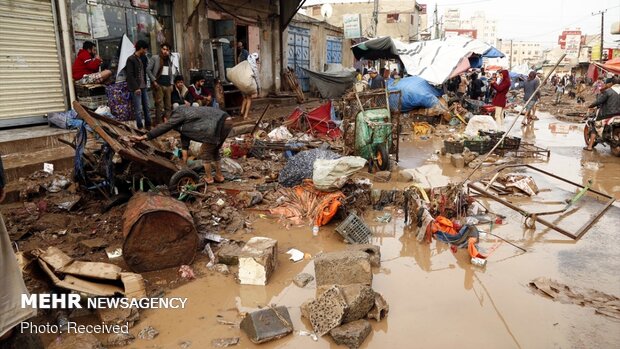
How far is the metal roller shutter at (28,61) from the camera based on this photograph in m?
7.60

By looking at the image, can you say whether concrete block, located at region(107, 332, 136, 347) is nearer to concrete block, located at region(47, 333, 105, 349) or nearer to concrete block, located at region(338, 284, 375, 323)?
concrete block, located at region(47, 333, 105, 349)

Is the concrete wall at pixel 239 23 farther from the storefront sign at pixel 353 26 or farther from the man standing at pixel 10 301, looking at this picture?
the man standing at pixel 10 301

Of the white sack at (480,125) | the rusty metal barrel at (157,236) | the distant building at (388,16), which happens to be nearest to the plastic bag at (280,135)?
the white sack at (480,125)

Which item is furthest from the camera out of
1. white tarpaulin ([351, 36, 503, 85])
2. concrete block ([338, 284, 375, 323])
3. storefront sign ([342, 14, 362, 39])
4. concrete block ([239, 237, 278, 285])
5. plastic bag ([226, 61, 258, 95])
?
storefront sign ([342, 14, 362, 39])

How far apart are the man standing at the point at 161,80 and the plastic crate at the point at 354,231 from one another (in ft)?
17.6

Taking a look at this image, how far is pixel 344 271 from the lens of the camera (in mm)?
3934

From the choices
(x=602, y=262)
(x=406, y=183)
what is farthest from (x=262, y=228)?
(x=602, y=262)

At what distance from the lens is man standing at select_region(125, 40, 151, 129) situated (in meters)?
7.70

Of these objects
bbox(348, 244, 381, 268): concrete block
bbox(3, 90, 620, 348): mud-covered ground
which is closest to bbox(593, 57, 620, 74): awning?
bbox(3, 90, 620, 348): mud-covered ground

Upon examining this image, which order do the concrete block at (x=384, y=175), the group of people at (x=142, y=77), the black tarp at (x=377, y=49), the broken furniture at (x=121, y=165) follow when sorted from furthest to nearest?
the black tarp at (x=377, y=49)
the group of people at (x=142, y=77)
the concrete block at (x=384, y=175)
the broken furniture at (x=121, y=165)

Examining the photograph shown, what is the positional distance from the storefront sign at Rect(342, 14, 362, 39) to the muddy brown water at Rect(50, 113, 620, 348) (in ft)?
51.5

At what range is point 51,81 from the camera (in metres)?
8.36

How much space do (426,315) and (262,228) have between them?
8.32ft

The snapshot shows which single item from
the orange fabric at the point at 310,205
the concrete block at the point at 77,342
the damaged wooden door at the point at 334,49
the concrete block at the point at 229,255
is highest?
the damaged wooden door at the point at 334,49
